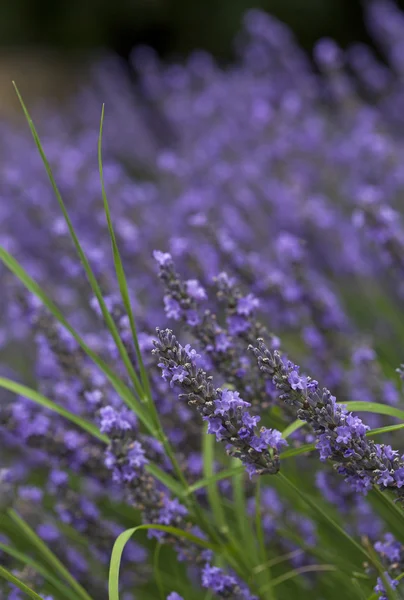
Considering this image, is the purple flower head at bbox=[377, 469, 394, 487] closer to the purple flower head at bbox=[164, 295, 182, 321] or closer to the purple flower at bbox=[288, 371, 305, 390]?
the purple flower at bbox=[288, 371, 305, 390]

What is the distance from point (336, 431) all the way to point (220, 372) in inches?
16.4

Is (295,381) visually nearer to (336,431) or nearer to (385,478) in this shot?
(336,431)

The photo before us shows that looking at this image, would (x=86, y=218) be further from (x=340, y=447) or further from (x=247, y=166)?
(x=340, y=447)

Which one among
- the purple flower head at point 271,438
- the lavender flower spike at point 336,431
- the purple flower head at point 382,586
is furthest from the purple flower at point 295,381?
the purple flower head at point 382,586

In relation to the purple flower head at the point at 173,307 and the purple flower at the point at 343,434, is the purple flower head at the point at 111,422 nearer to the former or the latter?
the purple flower head at the point at 173,307

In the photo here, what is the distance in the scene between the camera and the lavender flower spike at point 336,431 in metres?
1.20

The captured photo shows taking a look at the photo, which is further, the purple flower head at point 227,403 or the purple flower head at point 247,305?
the purple flower head at point 247,305

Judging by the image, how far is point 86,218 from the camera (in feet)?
11.9

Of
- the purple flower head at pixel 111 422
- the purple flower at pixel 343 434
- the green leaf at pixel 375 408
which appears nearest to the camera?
the purple flower at pixel 343 434

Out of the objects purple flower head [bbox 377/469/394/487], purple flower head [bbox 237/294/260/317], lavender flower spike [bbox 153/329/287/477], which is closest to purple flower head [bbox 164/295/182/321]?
purple flower head [bbox 237/294/260/317]

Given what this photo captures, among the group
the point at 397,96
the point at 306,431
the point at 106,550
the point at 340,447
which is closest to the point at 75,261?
the point at 106,550

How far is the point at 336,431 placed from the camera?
47.1 inches

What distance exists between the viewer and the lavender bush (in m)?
1.37

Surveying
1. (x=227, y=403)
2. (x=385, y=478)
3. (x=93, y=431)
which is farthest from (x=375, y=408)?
(x=93, y=431)
